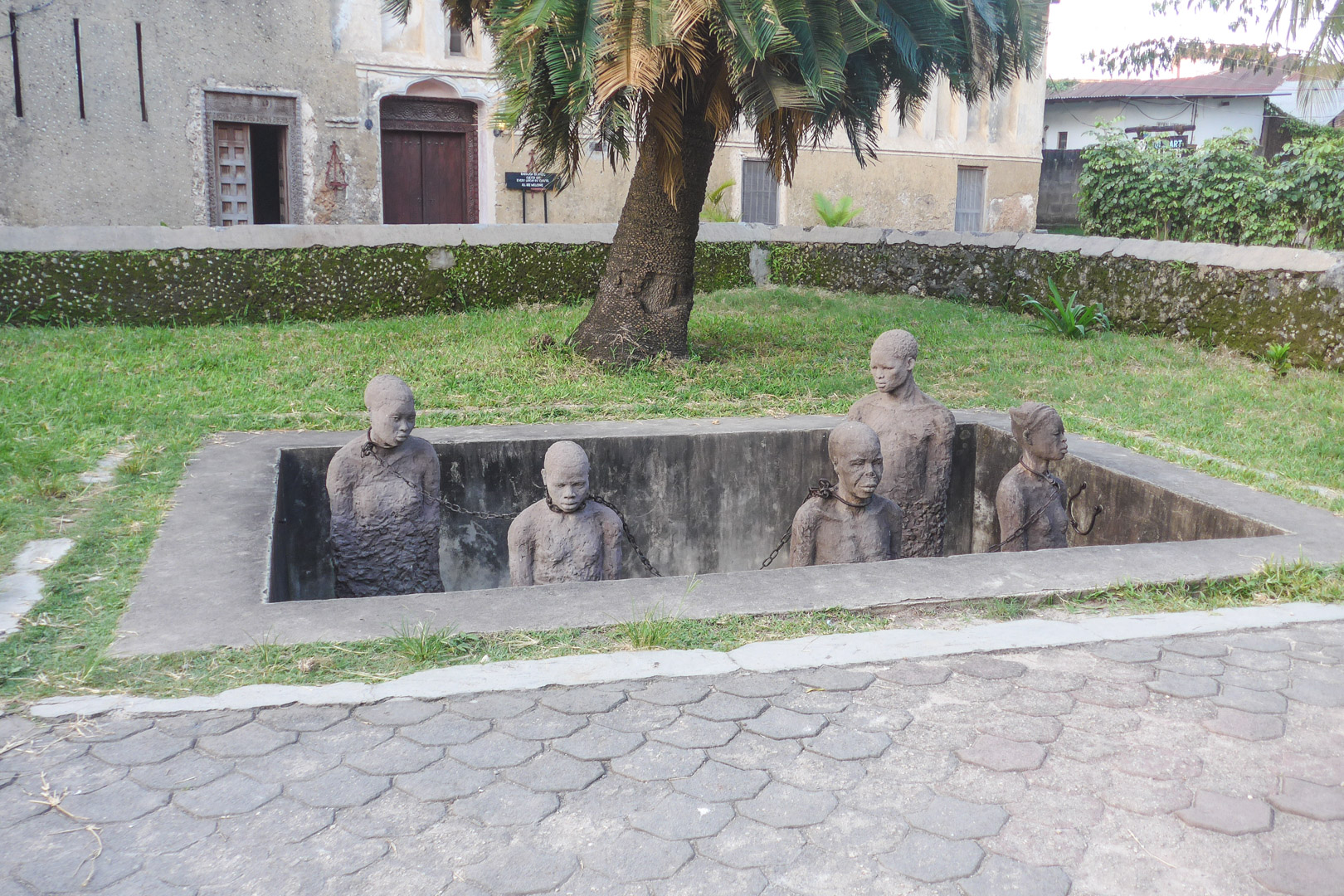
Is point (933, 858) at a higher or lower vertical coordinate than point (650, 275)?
lower

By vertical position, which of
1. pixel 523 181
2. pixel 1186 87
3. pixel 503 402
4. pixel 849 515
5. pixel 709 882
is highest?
pixel 1186 87

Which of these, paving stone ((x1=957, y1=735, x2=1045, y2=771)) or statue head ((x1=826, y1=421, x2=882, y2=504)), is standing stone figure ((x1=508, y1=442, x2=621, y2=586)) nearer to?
statue head ((x1=826, y1=421, x2=882, y2=504))

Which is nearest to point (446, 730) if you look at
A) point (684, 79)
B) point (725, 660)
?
point (725, 660)

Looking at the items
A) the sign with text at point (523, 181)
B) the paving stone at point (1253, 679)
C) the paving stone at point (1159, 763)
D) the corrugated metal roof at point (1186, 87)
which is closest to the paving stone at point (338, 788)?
the paving stone at point (1159, 763)

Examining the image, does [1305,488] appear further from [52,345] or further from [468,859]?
[52,345]

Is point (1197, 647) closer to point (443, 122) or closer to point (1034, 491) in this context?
point (1034, 491)

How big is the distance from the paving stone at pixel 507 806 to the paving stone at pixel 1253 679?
200 cm

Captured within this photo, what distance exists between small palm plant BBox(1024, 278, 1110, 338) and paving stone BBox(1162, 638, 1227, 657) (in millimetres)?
7808

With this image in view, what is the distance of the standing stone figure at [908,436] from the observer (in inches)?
223

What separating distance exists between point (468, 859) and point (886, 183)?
18.5m

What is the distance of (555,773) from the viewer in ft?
8.45

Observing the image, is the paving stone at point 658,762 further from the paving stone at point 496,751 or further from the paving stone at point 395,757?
the paving stone at point 395,757

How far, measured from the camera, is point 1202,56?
1859cm

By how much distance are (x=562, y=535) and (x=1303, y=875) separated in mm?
2934
